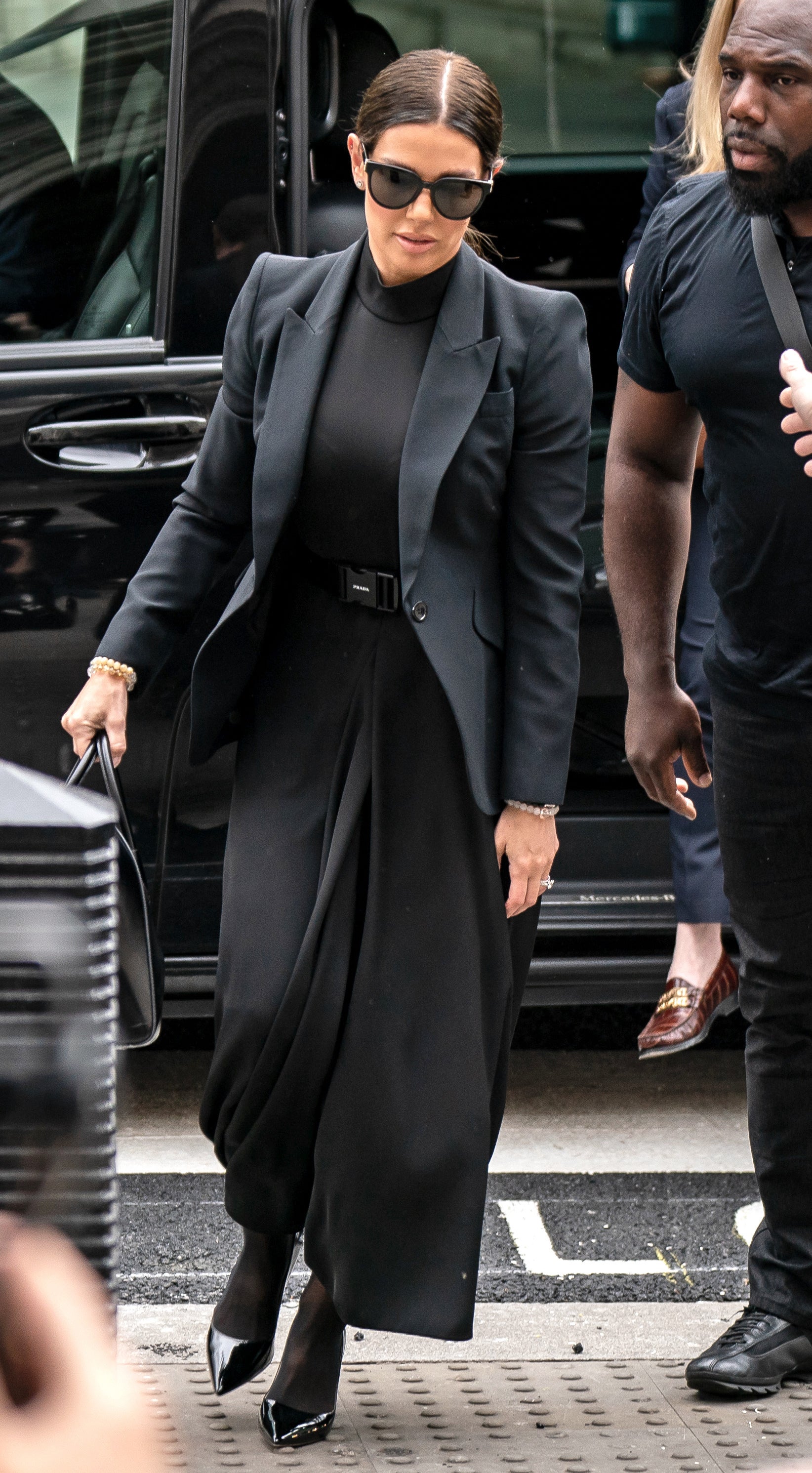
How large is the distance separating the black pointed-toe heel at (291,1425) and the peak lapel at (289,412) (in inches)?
42.9

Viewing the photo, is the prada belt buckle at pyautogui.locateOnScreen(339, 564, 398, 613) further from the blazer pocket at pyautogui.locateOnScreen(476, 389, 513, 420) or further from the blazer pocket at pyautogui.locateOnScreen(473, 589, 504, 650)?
the blazer pocket at pyautogui.locateOnScreen(476, 389, 513, 420)

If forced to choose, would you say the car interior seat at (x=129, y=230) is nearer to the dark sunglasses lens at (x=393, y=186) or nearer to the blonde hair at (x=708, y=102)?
the blonde hair at (x=708, y=102)

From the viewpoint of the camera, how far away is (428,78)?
2.61 meters

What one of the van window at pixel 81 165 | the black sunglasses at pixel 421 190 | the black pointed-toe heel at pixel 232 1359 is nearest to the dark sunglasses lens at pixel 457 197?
the black sunglasses at pixel 421 190

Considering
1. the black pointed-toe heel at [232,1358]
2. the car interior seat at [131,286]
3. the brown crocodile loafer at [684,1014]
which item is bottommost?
the brown crocodile loafer at [684,1014]

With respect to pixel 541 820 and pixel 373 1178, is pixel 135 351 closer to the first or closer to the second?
pixel 541 820

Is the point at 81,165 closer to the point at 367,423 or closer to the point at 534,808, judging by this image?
the point at 367,423

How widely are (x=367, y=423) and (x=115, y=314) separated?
3.92 ft

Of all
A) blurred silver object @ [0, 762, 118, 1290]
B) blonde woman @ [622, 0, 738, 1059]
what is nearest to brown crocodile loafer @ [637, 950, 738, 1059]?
blonde woman @ [622, 0, 738, 1059]

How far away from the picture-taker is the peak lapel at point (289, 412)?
8.75ft

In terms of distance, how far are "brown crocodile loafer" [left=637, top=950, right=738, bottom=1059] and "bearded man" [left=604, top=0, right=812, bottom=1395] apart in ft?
2.95

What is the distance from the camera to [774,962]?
296 cm

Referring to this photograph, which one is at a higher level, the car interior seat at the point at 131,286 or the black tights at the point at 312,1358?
the car interior seat at the point at 131,286

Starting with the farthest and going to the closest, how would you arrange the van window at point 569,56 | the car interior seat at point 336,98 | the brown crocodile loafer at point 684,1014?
the van window at point 569,56, the brown crocodile loafer at point 684,1014, the car interior seat at point 336,98
